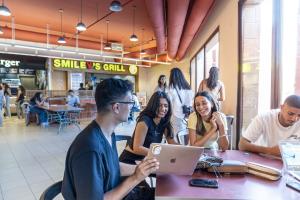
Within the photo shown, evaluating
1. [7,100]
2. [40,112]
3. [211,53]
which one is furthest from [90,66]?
[211,53]

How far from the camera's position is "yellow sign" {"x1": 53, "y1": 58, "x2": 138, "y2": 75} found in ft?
39.2

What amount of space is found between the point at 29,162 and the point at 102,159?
12.0ft

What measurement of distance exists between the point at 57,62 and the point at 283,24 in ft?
36.0

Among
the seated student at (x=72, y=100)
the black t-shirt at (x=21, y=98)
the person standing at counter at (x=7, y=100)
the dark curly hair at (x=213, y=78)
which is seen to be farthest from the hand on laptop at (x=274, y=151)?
the person standing at counter at (x=7, y=100)

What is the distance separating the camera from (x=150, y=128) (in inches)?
89.6

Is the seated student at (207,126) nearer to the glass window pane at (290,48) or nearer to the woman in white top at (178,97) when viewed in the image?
the glass window pane at (290,48)

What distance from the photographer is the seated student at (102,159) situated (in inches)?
41.6

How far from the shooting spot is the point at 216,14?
5.11 metres

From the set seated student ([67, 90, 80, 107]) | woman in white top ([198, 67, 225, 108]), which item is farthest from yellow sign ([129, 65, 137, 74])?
woman in white top ([198, 67, 225, 108])

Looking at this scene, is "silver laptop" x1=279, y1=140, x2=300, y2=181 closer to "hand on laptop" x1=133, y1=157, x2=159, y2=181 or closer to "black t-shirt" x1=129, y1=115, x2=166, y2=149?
"hand on laptop" x1=133, y1=157, x2=159, y2=181

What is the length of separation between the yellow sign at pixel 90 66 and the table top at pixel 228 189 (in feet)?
38.2

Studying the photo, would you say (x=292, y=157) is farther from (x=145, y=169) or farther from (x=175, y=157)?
(x=145, y=169)

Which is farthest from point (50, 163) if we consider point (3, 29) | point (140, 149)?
point (3, 29)

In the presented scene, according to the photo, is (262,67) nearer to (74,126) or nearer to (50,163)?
(50,163)
